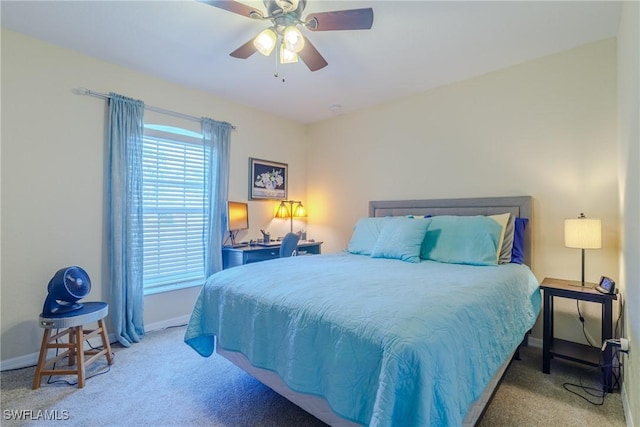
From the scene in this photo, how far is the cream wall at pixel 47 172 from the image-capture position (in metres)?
2.34

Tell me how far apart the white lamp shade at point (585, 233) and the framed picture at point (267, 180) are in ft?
10.7

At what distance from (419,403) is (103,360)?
263 cm

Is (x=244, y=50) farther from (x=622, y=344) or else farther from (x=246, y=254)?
A: (x=622, y=344)

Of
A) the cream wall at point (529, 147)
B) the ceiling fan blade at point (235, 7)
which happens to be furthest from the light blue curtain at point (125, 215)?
the cream wall at point (529, 147)

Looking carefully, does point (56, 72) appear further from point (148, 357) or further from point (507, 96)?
point (507, 96)

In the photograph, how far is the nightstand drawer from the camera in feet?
11.4

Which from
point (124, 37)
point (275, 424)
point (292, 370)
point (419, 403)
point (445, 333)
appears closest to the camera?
point (419, 403)

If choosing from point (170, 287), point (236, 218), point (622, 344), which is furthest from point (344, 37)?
point (170, 287)

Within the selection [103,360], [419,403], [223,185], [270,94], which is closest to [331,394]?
[419,403]

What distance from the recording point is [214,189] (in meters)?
3.52

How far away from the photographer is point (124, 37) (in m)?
2.43

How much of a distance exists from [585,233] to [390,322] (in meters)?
1.94

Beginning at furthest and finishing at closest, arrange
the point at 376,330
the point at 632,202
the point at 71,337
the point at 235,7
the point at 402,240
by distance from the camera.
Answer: the point at 402,240 < the point at 71,337 < the point at 235,7 < the point at 632,202 < the point at 376,330

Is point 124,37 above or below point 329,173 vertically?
above
